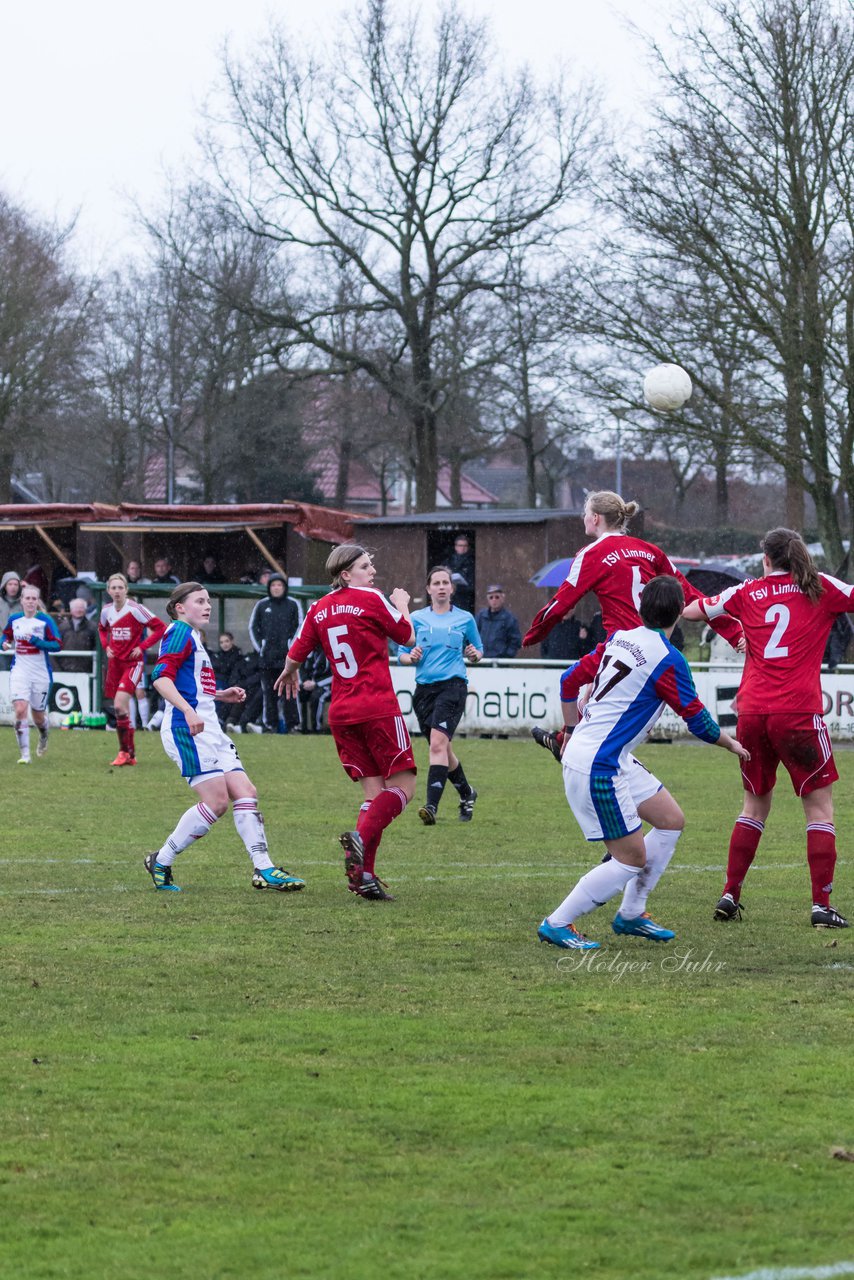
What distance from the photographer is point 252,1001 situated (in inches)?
255

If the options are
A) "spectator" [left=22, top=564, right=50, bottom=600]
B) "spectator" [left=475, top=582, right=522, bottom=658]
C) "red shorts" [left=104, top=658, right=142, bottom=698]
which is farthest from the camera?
"spectator" [left=22, top=564, right=50, bottom=600]

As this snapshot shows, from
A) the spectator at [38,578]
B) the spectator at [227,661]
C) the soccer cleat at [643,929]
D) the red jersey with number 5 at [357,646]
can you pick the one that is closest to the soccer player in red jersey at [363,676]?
the red jersey with number 5 at [357,646]

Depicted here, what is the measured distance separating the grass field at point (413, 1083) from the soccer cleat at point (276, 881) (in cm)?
14

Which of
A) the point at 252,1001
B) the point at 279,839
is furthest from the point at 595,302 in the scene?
the point at 252,1001

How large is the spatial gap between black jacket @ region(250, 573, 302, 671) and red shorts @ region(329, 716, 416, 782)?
14175 millimetres

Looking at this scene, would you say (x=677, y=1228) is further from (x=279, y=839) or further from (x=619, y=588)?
(x=279, y=839)

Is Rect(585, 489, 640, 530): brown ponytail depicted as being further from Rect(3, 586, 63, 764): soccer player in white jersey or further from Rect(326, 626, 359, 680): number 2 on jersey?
Rect(3, 586, 63, 764): soccer player in white jersey

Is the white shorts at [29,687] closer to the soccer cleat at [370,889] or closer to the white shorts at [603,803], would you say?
the soccer cleat at [370,889]

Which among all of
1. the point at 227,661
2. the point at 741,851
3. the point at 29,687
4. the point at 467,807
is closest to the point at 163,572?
the point at 227,661

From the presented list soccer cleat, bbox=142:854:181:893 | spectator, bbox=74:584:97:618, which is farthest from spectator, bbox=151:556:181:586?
soccer cleat, bbox=142:854:181:893

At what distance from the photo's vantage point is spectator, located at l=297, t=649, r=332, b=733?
2442cm

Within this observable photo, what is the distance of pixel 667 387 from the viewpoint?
55.8 feet

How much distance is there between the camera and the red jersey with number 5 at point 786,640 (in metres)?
8.12

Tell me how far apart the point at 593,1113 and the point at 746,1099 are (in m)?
0.51
